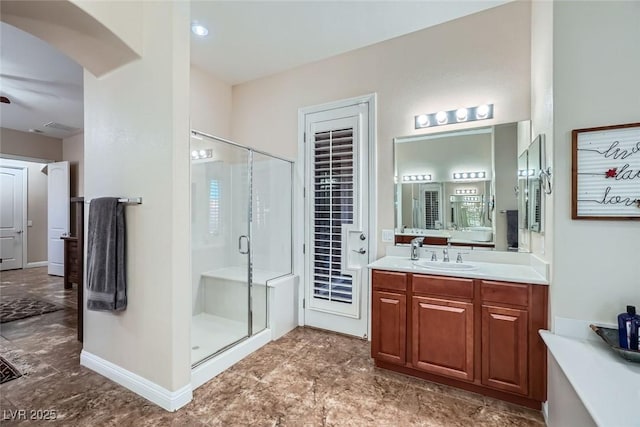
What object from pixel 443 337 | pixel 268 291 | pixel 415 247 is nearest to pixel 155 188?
pixel 268 291

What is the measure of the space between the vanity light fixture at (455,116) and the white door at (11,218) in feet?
27.1

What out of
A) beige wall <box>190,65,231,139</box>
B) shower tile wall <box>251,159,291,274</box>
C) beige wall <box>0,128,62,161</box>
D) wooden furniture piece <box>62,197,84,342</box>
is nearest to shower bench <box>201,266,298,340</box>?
shower tile wall <box>251,159,291,274</box>

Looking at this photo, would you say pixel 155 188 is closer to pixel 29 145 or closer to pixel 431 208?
pixel 431 208

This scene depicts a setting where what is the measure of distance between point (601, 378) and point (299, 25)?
3.13 m

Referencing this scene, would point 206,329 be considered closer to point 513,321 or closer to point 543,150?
point 513,321

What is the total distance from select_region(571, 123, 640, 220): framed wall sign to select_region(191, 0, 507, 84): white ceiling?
60.1 inches

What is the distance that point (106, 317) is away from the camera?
2.23 m

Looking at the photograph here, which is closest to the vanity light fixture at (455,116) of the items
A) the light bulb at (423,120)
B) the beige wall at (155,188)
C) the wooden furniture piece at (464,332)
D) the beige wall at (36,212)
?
the light bulb at (423,120)

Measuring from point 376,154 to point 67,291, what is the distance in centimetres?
525

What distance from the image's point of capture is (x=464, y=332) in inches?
80.6

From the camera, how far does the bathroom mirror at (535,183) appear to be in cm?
200

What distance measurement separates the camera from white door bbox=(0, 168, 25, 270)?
20.0 feet

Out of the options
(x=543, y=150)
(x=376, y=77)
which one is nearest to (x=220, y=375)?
(x=543, y=150)

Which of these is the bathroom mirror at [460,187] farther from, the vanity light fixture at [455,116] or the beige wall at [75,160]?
the beige wall at [75,160]
